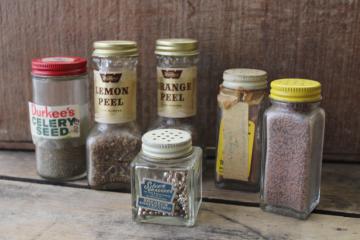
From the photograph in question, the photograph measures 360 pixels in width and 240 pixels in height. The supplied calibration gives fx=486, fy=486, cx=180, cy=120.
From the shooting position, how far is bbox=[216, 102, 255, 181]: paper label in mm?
697

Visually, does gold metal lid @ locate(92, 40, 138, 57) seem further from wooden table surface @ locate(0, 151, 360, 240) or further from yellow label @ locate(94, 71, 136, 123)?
wooden table surface @ locate(0, 151, 360, 240)

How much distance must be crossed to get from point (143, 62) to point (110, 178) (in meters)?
0.21

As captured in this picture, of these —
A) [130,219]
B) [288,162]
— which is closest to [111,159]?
[130,219]

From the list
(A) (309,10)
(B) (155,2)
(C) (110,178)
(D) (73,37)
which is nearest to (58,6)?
(D) (73,37)

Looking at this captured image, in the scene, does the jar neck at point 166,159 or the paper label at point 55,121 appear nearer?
the jar neck at point 166,159

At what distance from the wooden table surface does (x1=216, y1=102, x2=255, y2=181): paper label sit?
0.03m

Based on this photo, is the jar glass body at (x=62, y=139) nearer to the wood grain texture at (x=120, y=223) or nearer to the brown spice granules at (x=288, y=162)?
the wood grain texture at (x=120, y=223)

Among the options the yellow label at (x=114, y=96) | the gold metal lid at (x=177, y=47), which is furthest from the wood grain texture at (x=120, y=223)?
the gold metal lid at (x=177, y=47)

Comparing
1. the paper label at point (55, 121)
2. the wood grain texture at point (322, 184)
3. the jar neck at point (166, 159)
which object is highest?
the paper label at point (55, 121)

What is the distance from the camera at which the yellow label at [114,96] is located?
2.27ft

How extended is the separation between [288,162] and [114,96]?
0.26m

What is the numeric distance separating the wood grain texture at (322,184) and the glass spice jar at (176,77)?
0.41ft

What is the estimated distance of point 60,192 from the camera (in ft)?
2.36

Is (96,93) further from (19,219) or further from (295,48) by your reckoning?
(295,48)
